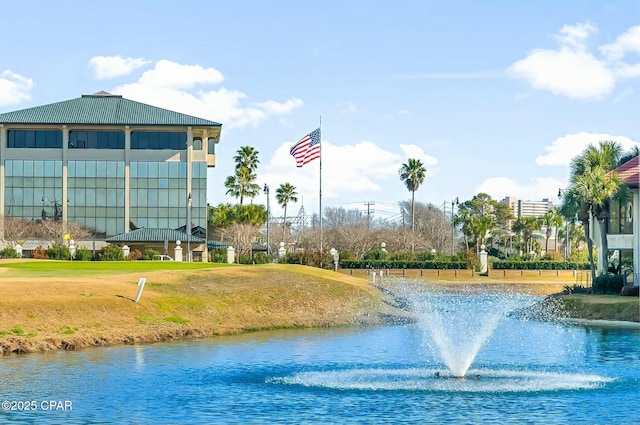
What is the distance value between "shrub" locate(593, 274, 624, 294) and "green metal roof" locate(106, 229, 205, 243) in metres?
57.4

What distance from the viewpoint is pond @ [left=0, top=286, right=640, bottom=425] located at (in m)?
21.2

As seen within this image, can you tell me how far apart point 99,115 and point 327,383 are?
8931cm

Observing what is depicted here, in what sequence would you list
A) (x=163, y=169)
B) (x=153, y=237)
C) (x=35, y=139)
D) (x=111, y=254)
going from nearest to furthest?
1. (x=111, y=254)
2. (x=153, y=237)
3. (x=35, y=139)
4. (x=163, y=169)

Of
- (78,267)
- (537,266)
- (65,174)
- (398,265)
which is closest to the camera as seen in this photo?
(78,267)

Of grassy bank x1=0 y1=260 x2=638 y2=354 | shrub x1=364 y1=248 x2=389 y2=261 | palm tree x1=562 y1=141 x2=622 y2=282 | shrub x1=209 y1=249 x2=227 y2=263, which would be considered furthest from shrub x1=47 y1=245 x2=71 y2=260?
palm tree x1=562 y1=141 x2=622 y2=282

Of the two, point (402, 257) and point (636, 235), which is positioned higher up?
point (636, 235)

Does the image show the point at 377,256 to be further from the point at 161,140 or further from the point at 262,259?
the point at 161,140

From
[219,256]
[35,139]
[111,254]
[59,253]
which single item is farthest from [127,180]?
[59,253]

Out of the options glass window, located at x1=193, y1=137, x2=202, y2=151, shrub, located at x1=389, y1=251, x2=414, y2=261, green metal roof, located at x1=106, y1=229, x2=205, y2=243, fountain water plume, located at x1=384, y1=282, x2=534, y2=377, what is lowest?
fountain water plume, located at x1=384, y1=282, x2=534, y2=377

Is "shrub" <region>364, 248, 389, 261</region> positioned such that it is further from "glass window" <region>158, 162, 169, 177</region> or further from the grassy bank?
the grassy bank

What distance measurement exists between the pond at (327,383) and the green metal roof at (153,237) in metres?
67.2

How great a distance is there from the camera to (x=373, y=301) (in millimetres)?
50375

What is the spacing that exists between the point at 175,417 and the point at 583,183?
37405 mm

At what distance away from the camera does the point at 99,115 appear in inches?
4326
